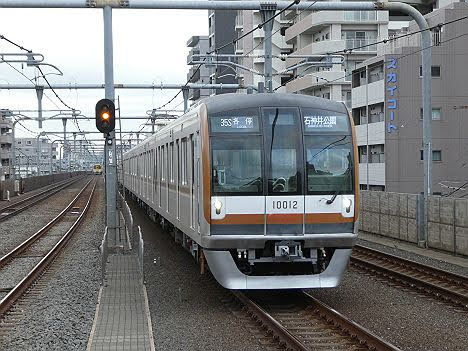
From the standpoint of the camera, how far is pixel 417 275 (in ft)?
43.9

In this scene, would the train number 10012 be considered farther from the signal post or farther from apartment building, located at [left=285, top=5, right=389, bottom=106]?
apartment building, located at [left=285, top=5, right=389, bottom=106]

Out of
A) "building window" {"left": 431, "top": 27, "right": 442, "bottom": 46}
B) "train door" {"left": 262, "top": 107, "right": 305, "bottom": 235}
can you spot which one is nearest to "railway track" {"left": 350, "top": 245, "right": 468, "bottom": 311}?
"train door" {"left": 262, "top": 107, "right": 305, "bottom": 235}

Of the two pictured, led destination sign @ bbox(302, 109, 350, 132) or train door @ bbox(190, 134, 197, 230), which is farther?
train door @ bbox(190, 134, 197, 230)

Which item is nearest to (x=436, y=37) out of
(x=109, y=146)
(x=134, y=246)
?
(x=134, y=246)

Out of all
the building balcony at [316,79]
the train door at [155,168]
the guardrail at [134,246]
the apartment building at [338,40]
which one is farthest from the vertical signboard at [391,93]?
the train door at [155,168]

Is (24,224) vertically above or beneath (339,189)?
beneath

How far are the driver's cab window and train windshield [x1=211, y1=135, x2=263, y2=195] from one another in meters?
0.16

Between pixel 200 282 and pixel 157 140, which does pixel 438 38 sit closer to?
pixel 157 140

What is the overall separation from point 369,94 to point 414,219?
949 inches

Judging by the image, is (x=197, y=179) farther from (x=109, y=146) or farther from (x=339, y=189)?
(x=109, y=146)

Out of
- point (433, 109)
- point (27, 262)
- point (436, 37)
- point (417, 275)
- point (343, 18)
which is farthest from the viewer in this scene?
point (343, 18)

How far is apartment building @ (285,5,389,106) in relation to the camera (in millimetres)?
48688

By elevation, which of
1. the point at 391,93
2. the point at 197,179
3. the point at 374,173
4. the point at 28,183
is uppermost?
the point at 391,93

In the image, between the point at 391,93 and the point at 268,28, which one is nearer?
the point at 268,28
